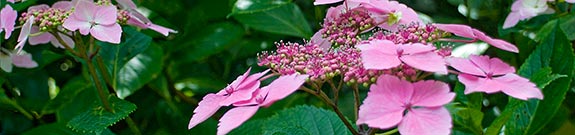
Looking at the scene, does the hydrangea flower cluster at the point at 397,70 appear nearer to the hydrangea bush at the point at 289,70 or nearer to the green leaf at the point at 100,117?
the hydrangea bush at the point at 289,70

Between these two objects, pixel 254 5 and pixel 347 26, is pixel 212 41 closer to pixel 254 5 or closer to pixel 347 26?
pixel 254 5

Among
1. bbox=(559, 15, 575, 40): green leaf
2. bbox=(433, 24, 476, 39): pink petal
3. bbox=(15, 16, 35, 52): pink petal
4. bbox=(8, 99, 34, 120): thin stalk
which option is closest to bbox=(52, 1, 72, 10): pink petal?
bbox=(15, 16, 35, 52): pink petal

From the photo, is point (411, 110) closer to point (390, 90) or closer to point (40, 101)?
point (390, 90)

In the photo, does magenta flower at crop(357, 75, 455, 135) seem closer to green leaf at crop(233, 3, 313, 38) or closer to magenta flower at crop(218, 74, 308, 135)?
magenta flower at crop(218, 74, 308, 135)

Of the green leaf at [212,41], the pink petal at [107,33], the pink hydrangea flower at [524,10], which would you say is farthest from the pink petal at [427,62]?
the green leaf at [212,41]

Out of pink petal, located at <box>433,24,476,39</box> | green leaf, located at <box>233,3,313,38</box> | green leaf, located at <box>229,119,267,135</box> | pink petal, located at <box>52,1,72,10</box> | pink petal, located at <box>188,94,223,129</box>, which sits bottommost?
green leaf, located at <box>229,119,267,135</box>

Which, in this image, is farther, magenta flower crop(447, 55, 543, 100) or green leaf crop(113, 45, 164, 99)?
green leaf crop(113, 45, 164, 99)
